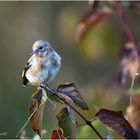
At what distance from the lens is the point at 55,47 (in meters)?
6.06

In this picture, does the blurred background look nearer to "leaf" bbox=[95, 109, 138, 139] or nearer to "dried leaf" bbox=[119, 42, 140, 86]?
"dried leaf" bbox=[119, 42, 140, 86]

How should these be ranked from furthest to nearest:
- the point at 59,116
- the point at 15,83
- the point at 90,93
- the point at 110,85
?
the point at 15,83 → the point at 90,93 → the point at 110,85 → the point at 59,116

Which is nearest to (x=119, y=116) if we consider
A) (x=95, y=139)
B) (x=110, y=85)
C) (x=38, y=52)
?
(x=95, y=139)

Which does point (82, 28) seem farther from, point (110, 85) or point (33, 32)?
point (33, 32)

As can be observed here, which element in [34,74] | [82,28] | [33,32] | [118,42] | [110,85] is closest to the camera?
[34,74]

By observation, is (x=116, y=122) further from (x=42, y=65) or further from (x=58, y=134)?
(x=42, y=65)

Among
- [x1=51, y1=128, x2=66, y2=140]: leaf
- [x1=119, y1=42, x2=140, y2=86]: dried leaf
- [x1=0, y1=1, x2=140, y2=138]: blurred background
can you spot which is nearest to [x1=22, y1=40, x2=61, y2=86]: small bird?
[x1=51, y1=128, x2=66, y2=140]: leaf

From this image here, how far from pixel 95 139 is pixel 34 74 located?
284 millimetres

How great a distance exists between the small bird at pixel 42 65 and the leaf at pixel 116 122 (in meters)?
0.33

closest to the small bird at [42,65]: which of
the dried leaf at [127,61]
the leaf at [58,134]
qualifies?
the leaf at [58,134]

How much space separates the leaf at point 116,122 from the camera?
5.09 feet

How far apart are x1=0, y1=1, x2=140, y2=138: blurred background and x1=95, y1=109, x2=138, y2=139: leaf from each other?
2089 millimetres

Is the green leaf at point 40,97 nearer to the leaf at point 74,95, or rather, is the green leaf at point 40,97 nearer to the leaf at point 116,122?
the leaf at point 74,95

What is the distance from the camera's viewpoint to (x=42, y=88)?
1.58 meters
